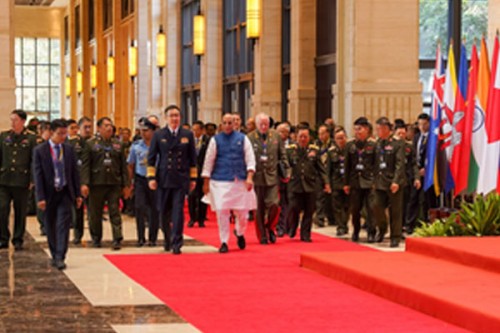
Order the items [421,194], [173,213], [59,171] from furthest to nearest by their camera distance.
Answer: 1. [421,194]
2. [173,213]
3. [59,171]

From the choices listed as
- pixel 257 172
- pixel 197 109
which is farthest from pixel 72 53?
pixel 257 172

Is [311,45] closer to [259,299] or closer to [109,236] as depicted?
[109,236]

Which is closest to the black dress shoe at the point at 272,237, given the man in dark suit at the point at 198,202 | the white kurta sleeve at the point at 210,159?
the white kurta sleeve at the point at 210,159

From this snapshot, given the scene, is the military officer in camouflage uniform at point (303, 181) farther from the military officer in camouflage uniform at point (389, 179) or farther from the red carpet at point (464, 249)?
the red carpet at point (464, 249)

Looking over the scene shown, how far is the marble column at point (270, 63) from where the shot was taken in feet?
92.3

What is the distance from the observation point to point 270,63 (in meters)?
28.4

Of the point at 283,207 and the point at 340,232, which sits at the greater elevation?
the point at 283,207

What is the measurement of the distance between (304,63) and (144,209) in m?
9.25

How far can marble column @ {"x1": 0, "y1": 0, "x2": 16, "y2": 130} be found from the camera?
25906mm

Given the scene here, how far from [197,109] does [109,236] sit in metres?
18.8

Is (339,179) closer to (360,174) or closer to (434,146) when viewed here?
(360,174)

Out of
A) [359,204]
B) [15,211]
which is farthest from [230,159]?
[15,211]

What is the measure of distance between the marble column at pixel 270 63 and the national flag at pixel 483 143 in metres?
11.8

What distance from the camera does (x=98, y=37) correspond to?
53.6m
